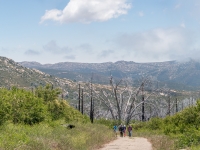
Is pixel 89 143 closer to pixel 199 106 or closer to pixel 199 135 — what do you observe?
pixel 199 135

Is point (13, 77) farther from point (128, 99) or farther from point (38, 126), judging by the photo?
point (38, 126)

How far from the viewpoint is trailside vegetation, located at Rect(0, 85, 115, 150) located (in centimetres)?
1481

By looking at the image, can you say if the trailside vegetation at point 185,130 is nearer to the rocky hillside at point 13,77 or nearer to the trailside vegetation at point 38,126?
the trailside vegetation at point 38,126

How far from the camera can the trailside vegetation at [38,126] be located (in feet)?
48.6

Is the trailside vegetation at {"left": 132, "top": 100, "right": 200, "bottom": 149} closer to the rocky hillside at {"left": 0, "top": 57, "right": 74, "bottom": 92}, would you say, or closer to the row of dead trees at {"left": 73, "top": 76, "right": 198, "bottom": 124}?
the row of dead trees at {"left": 73, "top": 76, "right": 198, "bottom": 124}

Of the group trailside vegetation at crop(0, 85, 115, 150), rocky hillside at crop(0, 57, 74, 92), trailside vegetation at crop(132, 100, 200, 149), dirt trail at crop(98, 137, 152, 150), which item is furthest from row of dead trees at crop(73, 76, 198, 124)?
rocky hillside at crop(0, 57, 74, 92)

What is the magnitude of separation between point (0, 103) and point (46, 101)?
20118 millimetres

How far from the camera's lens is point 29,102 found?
1128 inches

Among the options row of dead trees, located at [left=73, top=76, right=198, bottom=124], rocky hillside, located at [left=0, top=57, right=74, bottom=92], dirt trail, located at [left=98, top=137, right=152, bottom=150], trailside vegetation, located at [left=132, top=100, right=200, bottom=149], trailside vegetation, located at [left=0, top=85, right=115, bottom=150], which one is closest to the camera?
trailside vegetation, located at [left=0, top=85, right=115, bottom=150]

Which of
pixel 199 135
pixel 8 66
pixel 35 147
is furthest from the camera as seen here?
pixel 8 66

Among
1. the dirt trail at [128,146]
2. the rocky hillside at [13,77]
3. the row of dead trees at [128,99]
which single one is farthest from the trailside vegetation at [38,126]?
the rocky hillside at [13,77]

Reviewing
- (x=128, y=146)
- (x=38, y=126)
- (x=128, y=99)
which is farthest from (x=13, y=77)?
(x=128, y=146)

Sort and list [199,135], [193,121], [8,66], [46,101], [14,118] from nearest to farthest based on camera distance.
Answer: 1. [199,135]
2. [14,118]
3. [193,121]
4. [46,101]
5. [8,66]

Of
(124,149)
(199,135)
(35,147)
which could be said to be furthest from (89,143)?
(35,147)
